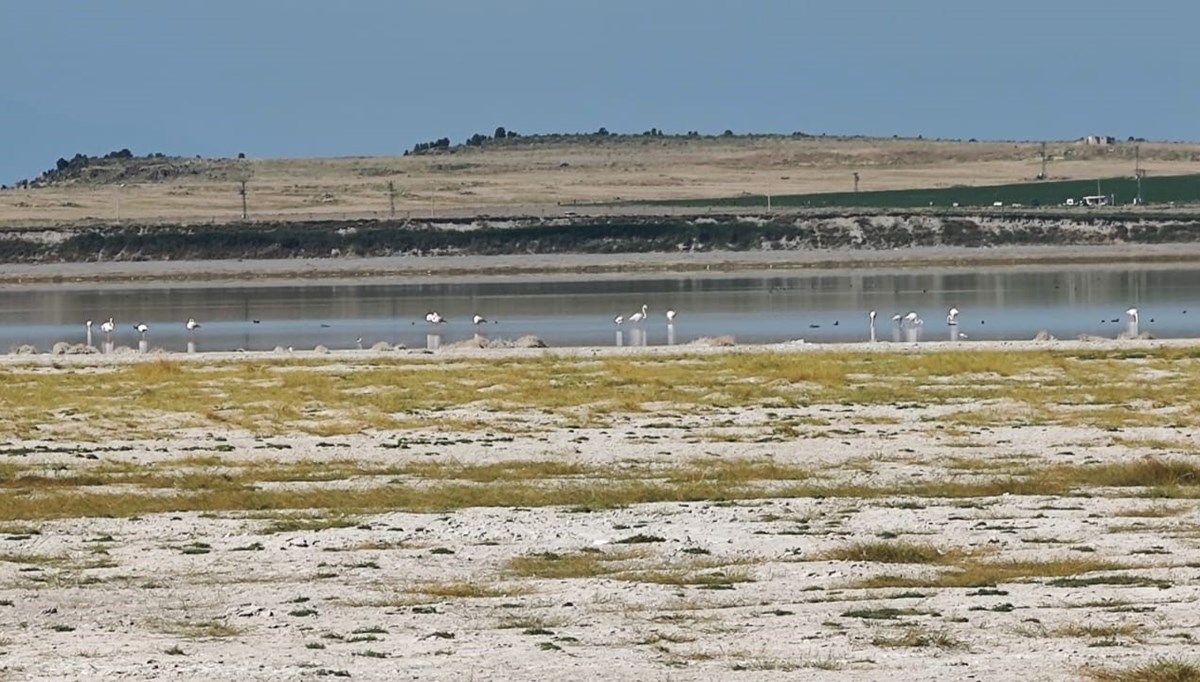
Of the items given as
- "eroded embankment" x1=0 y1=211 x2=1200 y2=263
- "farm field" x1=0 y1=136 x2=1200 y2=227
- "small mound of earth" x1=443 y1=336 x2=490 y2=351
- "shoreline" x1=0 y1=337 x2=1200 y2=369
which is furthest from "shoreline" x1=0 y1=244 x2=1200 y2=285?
"shoreline" x1=0 y1=337 x2=1200 y2=369

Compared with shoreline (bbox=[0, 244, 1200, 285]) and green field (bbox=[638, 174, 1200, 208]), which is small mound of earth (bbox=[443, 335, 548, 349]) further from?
green field (bbox=[638, 174, 1200, 208])

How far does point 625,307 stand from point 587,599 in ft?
194

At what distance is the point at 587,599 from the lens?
52.1 feet

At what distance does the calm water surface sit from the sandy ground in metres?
33.5

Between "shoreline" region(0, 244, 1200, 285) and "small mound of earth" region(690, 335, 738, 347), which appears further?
"shoreline" region(0, 244, 1200, 285)

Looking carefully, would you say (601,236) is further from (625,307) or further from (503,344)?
(503,344)

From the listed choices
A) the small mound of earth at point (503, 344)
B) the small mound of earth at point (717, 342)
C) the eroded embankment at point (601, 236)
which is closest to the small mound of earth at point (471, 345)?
the small mound of earth at point (503, 344)

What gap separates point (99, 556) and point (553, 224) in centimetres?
11312

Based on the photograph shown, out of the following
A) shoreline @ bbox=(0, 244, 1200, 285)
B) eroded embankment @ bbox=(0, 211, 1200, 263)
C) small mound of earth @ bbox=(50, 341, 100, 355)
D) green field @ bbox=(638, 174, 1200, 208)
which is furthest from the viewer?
green field @ bbox=(638, 174, 1200, 208)

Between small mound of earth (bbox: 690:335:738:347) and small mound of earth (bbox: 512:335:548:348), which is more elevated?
small mound of earth (bbox: 512:335:548:348)

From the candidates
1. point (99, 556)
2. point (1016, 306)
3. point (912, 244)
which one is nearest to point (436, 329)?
point (1016, 306)

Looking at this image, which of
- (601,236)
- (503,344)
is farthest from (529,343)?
(601,236)

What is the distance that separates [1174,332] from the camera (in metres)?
53.3

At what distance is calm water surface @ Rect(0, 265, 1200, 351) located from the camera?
58062mm
